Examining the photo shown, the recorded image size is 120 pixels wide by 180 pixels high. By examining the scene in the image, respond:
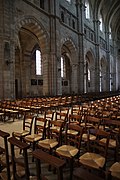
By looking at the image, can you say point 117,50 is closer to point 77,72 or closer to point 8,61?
point 77,72

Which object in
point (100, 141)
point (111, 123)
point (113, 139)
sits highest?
point (111, 123)

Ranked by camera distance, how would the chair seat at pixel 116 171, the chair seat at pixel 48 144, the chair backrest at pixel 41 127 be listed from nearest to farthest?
the chair seat at pixel 116 171 → the chair seat at pixel 48 144 → the chair backrest at pixel 41 127

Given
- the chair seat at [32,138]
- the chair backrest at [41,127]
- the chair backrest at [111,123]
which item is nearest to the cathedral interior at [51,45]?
the chair backrest at [41,127]

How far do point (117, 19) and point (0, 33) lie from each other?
118ft

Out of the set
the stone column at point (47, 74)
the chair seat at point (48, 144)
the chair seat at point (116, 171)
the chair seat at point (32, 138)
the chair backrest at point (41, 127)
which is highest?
the stone column at point (47, 74)

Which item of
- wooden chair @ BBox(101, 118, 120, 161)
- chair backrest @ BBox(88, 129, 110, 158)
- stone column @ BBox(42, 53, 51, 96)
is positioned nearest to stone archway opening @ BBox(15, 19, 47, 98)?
stone column @ BBox(42, 53, 51, 96)

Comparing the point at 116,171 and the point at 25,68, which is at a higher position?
the point at 25,68

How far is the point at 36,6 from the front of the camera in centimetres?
1788

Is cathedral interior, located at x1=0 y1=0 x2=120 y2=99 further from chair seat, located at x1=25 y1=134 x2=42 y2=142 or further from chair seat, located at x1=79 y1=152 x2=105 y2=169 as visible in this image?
chair seat, located at x1=79 y1=152 x2=105 y2=169

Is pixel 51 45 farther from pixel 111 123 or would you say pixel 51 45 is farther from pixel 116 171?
pixel 116 171

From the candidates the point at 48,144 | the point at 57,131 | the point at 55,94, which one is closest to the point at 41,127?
the point at 57,131

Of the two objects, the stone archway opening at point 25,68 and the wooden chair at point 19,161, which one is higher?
the stone archway opening at point 25,68

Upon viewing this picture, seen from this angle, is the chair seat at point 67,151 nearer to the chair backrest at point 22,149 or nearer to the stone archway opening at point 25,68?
the chair backrest at point 22,149

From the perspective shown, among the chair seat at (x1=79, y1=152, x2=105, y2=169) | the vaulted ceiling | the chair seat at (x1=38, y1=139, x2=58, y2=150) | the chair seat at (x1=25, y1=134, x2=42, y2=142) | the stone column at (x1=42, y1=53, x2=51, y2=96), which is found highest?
Answer: the vaulted ceiling
